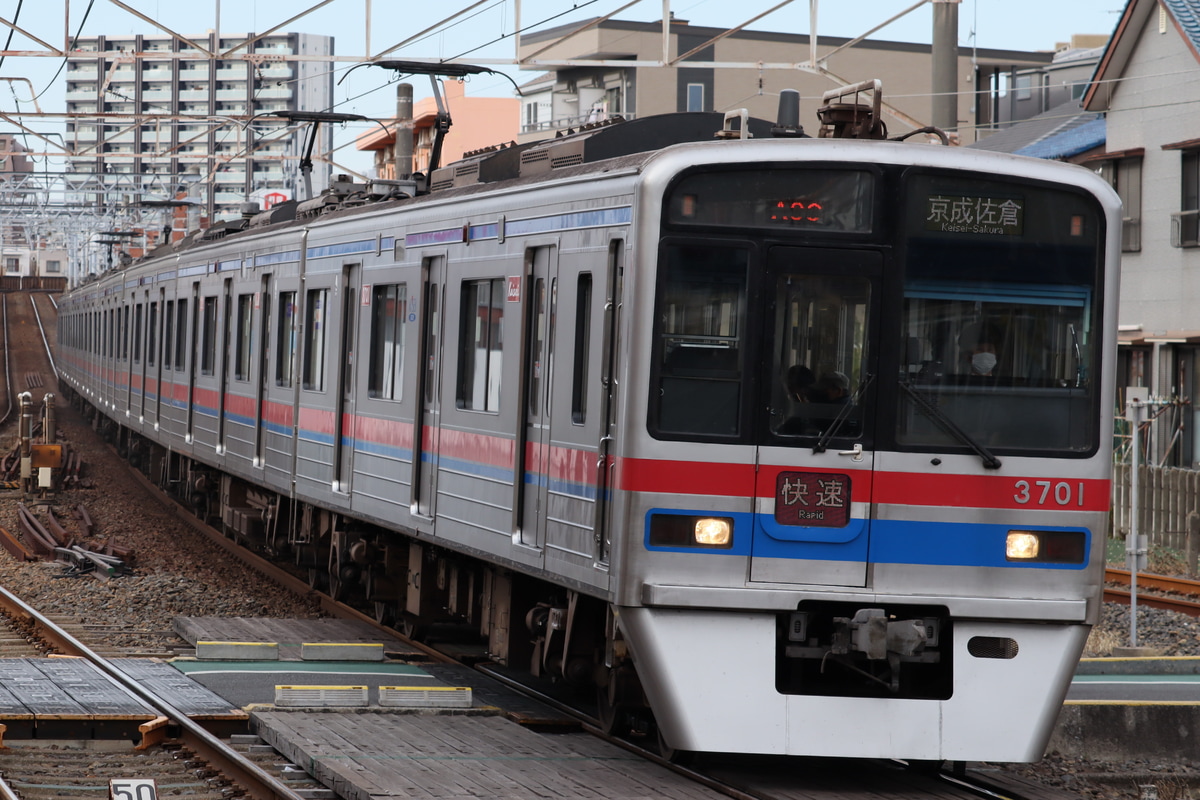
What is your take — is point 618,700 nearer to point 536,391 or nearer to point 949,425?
point 536,391

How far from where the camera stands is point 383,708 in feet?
26.5

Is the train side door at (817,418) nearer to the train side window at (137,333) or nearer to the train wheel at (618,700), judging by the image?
the train wheel at (618,700)

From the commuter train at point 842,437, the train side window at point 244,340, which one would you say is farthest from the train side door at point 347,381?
the commuter train at point 842,437

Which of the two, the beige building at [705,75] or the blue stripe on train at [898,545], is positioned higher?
the beige building at [705,75]

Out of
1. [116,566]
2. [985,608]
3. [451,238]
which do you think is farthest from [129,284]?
[985,608]

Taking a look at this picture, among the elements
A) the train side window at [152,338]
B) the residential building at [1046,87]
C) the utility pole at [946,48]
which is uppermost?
the residential building at [1046,87]

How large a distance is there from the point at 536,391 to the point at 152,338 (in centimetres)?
1446

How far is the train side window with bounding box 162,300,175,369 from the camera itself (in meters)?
19.4

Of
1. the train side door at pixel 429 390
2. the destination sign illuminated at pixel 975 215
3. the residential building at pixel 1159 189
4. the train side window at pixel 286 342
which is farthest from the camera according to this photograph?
the residential building at pixel 1159 189

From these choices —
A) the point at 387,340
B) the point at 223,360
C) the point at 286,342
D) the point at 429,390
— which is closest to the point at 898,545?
the point at 429,390

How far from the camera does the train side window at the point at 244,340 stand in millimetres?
14750

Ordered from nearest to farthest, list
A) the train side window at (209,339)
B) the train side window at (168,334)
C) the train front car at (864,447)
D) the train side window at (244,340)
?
the train front car at (864,447)
the train side window at (244,340)
the train side window at (209,339)
the train side window at (168,334)

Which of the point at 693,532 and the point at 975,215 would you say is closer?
the point at 693,532

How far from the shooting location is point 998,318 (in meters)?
6.75
